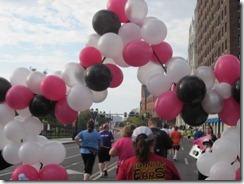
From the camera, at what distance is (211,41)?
2630 inches

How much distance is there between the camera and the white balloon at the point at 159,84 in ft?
16.9

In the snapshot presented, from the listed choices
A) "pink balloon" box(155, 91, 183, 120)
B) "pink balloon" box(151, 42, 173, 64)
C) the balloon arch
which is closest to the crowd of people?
"pink balloon" box(155, 91, 183, 120)

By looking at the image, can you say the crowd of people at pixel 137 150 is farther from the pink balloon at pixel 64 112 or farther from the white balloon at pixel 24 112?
the white balloon at pixel 24 112

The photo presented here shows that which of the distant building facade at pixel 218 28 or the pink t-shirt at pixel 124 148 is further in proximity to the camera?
the distant building facade at pixel 218 28

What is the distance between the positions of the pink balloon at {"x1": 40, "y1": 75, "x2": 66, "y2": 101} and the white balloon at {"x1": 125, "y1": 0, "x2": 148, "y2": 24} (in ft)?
4.30

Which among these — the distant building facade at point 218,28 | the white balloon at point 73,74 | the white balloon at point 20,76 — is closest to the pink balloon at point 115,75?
the white balloon at point 73,74

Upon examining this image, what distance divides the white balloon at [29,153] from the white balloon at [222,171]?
89.2 inches

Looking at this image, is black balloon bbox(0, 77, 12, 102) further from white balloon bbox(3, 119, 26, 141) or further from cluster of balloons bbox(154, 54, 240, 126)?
cluster of balloons bbox(154, 54, 240, 126)

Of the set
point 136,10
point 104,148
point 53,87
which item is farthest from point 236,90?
point 104,148

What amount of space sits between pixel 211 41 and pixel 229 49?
17.0 m

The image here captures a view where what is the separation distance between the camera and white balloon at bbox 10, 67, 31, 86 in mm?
5781

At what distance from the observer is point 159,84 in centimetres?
517

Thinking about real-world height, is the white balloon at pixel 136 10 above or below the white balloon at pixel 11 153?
above

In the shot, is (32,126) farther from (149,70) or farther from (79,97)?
(149,70)
